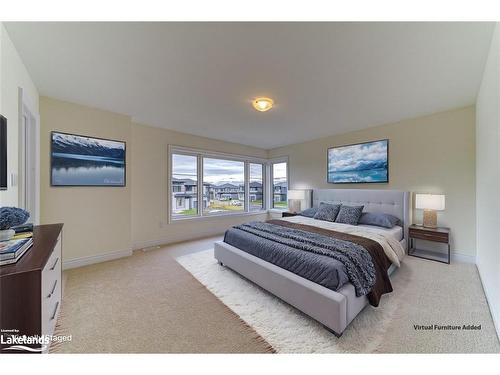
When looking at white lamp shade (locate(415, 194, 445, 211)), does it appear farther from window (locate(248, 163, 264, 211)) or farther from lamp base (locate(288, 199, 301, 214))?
window (locate(248, 163, 264, 211))

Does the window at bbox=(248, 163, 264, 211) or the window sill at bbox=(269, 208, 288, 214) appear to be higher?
the window at bbox=(248, 163, 264, 211)

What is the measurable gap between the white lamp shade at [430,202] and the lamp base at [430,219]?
0.15 metres

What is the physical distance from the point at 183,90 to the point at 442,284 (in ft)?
12.7

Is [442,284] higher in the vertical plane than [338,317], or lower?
lower

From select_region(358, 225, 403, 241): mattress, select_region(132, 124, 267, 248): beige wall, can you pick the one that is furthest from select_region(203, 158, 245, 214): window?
select_region(358, 225, 403, 241): mattress

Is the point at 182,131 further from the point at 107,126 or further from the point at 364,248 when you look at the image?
the point at 364,248

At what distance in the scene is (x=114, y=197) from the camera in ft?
10.7

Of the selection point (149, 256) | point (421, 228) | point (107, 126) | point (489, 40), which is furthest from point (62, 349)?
point (421, 228)

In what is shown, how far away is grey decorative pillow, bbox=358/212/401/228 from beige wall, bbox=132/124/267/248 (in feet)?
11.3

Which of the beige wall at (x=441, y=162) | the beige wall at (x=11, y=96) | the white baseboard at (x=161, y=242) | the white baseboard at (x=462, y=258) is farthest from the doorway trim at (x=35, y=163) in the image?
the white baseboard at (x=462, y=258)

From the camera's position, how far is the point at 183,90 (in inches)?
96.0

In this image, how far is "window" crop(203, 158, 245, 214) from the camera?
16.1ft

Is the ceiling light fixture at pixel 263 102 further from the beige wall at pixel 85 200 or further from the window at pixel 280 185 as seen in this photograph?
the window at pixel 280 185

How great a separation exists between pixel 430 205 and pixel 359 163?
53.7 inches
